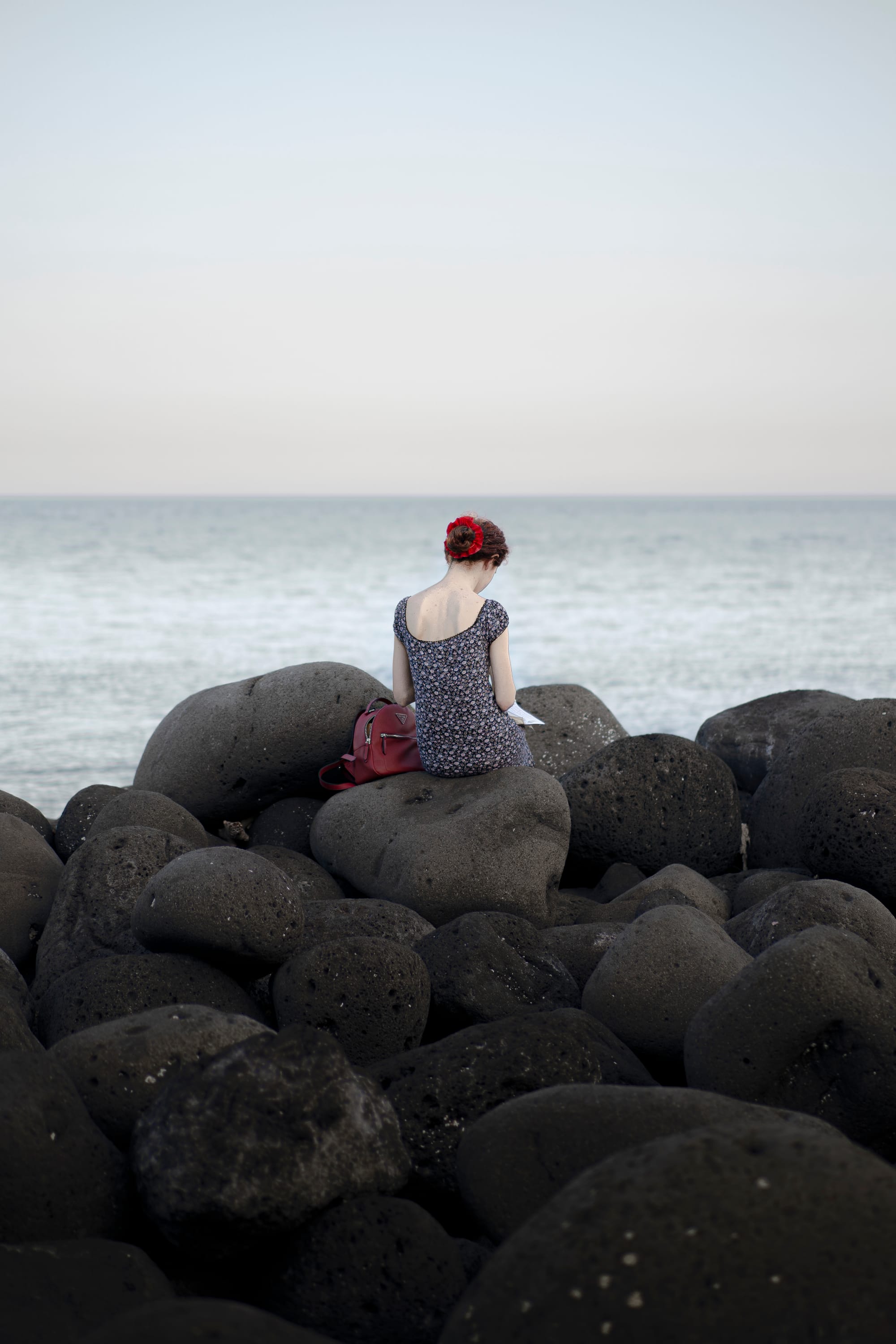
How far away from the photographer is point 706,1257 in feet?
6.51

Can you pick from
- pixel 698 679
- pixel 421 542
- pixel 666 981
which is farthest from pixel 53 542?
pixel 666 981

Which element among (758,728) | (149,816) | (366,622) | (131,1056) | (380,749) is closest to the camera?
(131,1056)

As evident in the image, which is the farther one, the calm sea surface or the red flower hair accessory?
the calm sea surface

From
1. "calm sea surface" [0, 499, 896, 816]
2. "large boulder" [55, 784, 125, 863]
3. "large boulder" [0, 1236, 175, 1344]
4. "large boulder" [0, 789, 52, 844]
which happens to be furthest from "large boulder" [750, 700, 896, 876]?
"calm sea surface" [0, 499, 896, 816]

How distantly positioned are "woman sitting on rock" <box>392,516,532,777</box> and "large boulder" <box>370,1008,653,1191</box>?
247 centimetres

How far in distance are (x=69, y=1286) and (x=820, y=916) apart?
2962mm

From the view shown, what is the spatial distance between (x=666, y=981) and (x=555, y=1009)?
599 mm

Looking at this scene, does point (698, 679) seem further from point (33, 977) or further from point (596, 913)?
point (33, 977)

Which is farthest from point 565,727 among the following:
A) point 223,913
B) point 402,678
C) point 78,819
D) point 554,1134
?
point 554,1134

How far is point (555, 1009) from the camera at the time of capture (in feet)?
11.6

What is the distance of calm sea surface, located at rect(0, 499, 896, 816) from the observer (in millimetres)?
14805

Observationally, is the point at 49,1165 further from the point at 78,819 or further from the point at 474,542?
the point at 474,542

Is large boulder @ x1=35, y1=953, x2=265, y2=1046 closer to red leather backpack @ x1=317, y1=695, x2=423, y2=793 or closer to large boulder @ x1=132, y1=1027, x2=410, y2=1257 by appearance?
large boulder @ x1=132, y1=1027, x2=410, y2=1257

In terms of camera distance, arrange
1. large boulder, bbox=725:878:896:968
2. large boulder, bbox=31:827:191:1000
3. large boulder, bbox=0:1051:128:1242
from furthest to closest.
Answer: large boulder, bbox=31:827:191:1000
large boulder, bbox=725:878:896:968
large boulder, bbox=0:1051:128:1242
